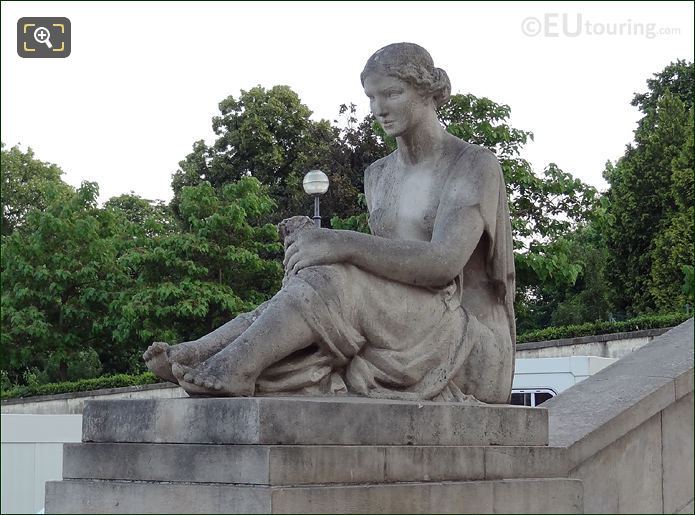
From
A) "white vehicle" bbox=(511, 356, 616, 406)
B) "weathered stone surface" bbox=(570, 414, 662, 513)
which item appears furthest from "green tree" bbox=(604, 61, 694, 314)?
"weathered stone surface" bbox=(570, 414, 662, 513)

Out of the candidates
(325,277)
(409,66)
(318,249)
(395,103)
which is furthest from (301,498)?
(409,66)

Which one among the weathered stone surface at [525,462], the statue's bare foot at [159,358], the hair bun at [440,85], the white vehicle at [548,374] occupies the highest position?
the hair bun at [440,85]

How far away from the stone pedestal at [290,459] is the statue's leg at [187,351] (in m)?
0.23

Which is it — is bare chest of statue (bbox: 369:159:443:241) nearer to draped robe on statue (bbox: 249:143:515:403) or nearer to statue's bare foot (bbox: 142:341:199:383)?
draped robe on statue (bbox: 249:143:515:403)

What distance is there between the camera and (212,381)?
19.9ft

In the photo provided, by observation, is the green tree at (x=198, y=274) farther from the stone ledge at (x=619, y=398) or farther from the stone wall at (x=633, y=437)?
the stone wall at (x=633, y=437)

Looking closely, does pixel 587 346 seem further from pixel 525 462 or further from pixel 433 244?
pixel 433 244

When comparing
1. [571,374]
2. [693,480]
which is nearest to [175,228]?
[571,374]

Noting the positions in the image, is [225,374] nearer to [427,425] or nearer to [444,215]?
[427,425]

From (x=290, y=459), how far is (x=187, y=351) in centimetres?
98

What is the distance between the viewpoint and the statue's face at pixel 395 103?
7.31 meters

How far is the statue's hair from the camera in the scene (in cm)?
727

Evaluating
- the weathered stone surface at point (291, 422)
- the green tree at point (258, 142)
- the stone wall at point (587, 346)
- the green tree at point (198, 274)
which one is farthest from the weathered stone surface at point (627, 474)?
the green tree at point (258, 142)

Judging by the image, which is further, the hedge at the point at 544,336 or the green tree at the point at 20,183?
the green tree at the point at 20,183
